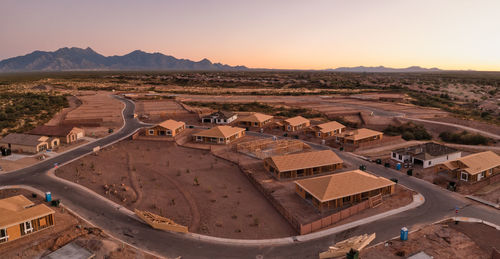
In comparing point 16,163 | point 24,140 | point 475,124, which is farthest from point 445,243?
point 24,140

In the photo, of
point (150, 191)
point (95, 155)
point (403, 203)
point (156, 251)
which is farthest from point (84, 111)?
point (403, 203)

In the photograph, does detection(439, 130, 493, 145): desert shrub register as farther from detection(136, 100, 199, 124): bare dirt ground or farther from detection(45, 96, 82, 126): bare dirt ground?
detection(45, 96, 82, 126): bare dirt ground

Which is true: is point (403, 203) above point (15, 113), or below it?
below

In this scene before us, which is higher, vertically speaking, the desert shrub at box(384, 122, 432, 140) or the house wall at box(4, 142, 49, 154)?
the house wall at box(4, 142, 49, 154)

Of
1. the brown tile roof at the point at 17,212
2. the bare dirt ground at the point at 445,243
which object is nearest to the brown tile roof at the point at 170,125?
the brown tile roof at the point at 17,212

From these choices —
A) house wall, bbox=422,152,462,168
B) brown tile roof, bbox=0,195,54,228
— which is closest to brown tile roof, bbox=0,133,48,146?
brown tile roof, bbox=0,195,54,228

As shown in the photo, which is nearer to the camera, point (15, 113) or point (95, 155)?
point (95, 155)

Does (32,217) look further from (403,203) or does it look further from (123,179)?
(403,203)
